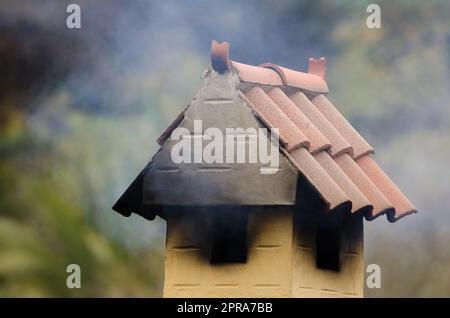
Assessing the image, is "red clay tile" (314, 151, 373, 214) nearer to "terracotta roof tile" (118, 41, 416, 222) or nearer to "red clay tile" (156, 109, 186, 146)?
"terracotta roof tile" (118, 41, 416, 222)

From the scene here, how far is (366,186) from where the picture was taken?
36.1 feet

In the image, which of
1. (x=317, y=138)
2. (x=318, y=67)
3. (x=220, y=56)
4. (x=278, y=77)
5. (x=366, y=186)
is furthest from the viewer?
(x=318, y=67)

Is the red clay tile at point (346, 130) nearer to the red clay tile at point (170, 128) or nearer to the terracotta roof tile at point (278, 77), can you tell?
the terracotta roof tile at point (278, 77)

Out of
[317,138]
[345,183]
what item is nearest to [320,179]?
[345,183]

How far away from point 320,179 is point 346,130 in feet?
4.22

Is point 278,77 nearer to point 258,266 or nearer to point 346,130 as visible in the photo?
point 346,130

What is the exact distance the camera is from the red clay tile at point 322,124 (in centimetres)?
1110

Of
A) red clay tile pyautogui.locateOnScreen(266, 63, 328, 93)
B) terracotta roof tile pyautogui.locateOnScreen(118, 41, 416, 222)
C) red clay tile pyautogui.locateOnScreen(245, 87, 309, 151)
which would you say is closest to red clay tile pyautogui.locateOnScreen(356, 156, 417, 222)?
terracotta roof tile pyautogui.locateOnScreen(118, 41, 416, 222)

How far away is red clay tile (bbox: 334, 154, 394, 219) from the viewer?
1087 centimetres

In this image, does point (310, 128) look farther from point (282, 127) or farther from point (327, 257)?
point (327, 257)

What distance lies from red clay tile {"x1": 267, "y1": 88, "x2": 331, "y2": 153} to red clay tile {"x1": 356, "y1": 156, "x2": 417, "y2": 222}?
667mm

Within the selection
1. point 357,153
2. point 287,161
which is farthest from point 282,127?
point 357,153
